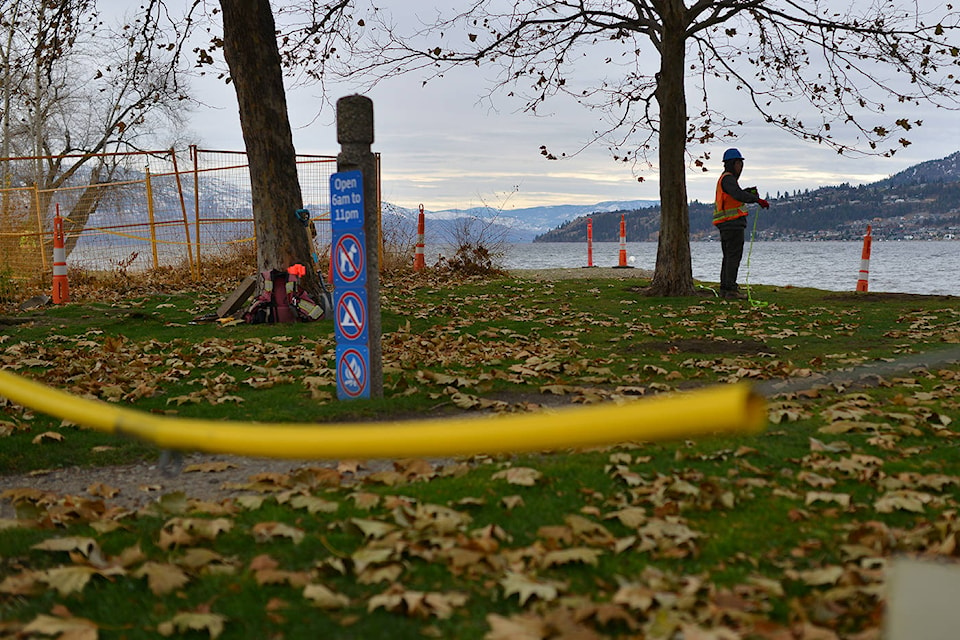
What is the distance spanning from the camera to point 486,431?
2.10 m

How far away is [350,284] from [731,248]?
31.6 feet

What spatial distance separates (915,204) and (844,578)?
417 feet

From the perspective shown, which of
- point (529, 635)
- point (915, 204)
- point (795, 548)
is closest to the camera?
point (529, 635)

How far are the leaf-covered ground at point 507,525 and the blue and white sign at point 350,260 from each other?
0.92 meters

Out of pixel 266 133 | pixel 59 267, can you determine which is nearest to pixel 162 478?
pixel 266 133

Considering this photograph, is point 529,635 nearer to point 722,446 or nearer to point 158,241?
point 722,446

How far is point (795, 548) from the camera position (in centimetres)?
336

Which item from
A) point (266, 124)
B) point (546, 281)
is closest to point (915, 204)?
point (546, 281)

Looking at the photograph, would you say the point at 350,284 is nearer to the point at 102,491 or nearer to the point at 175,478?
the point at 175,478

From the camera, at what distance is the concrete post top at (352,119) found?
616 cm

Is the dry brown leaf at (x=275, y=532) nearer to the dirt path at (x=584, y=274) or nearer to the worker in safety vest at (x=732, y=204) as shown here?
the worker in safety vest at (x=732, y=204)

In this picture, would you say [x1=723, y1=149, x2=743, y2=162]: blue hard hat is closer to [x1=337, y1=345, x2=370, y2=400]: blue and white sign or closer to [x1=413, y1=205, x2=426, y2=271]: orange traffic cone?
[x1=413, y1=205, x2=426, y2=271]: orange traffic cone

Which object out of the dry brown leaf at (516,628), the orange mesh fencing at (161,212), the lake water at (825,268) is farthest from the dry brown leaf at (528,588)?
the orange mesh fencing at (161,212)

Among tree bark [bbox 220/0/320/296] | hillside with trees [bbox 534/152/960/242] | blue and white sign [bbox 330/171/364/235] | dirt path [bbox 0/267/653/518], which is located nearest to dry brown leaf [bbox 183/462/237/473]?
dirt path [bbox 0/267/653/518]
